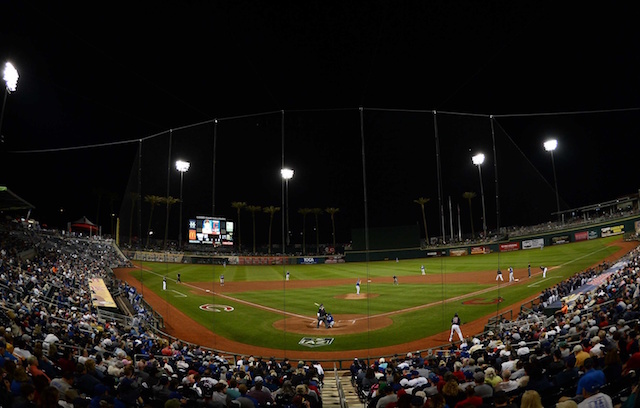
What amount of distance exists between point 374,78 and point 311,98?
2.94 m

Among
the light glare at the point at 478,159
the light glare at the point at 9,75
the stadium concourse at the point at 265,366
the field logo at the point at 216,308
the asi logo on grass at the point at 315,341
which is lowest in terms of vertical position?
the asi logo on grass at the point at 315,341

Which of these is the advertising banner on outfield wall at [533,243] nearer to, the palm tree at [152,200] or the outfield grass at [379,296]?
the outfield grass at [379,296]

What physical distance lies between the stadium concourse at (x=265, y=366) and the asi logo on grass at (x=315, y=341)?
2530mm

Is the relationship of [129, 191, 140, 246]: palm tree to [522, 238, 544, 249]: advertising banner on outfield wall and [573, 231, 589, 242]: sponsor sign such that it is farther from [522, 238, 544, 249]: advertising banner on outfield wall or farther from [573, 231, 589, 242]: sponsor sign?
[573, 231, 589, 242]: sponsor sign

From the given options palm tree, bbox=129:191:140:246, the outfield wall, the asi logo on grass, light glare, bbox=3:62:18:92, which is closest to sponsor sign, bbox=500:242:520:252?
the outfield wall

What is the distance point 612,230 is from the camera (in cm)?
3547

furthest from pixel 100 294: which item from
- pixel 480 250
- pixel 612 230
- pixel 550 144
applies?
pixel 612 230

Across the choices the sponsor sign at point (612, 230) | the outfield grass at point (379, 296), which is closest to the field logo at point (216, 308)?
the outfield grass at point (379, 296)

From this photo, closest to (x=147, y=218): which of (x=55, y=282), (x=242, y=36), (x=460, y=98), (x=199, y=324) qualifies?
(x=55, y=282)

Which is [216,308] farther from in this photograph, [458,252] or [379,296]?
[458,252]

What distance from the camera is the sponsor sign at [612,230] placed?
114ft

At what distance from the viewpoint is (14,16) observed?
34.2 ft

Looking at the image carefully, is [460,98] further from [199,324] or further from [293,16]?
[199,324]

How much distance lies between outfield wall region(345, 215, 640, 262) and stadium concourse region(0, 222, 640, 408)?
1623 cm
